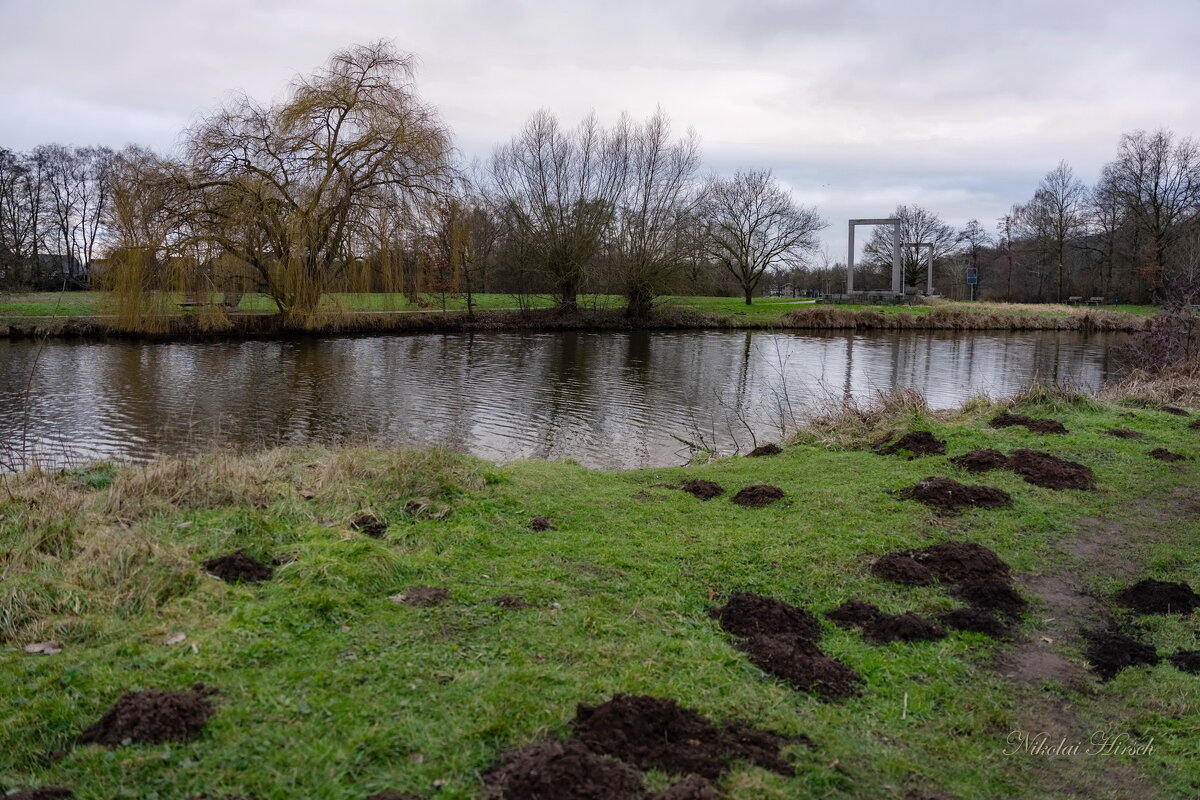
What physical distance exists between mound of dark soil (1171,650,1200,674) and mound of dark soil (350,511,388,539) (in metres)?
5.39

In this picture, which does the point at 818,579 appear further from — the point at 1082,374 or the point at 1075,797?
the point at 1082,374

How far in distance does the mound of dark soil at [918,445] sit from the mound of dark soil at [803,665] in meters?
6.01

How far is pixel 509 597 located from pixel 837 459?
20.3 feet

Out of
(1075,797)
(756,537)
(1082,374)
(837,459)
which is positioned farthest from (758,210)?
(1075,797)

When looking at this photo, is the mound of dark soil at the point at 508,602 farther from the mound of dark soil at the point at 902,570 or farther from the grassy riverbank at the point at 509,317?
the grassy riverbank at the point at 509,317

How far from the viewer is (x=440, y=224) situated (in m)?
30.0

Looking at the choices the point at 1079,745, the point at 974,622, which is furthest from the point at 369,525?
the point at 1079,745

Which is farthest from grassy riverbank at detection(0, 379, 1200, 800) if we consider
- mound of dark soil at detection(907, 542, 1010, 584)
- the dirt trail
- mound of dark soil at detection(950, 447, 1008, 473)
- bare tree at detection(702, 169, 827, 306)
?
bare tree at detection(702, 169, 827, 306)

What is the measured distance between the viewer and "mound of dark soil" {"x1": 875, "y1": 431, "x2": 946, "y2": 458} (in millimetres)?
9719

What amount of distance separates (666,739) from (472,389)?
655 inches

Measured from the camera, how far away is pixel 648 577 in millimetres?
5465

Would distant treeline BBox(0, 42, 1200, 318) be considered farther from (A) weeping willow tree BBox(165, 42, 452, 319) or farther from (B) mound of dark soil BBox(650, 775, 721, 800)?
(B) mound of dark soil BBox(650, 775, 721, 800)

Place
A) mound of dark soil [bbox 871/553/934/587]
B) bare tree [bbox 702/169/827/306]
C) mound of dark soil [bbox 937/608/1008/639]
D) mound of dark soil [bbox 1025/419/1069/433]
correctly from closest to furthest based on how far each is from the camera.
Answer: mound of dark soil [bbox 937/608/1008/639], mound of dark soil [bbox 871/553/934/587], mound of dark soil [bbox 1025/419/1069/433], bare tree [bbox 702/169/827/306]

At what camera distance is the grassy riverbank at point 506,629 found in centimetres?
318
